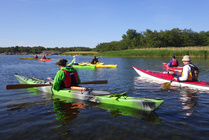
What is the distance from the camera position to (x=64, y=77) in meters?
6.24

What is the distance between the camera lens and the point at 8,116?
5023 mm

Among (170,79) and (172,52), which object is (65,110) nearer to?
(170,79)

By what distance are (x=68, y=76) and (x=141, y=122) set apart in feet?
10.9

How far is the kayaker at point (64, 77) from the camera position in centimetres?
614

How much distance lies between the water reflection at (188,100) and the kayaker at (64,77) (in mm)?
4302

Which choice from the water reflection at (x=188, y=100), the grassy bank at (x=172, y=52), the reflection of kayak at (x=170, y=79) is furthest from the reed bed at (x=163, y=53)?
the water reflection at (x=188, y=100)

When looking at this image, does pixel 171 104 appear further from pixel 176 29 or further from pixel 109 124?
pixel 176 29

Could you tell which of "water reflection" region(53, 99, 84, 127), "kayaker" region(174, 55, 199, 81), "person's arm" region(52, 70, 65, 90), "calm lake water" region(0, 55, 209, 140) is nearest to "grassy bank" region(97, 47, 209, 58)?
"kayaker" region(174, 55, 199, 81)

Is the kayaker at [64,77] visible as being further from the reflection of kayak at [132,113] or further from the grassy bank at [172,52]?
the grassy bank at [172,52]

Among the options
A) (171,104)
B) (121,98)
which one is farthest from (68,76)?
(171,104)

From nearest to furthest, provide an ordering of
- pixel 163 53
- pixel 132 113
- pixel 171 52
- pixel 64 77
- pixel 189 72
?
pixel 132 113, pixel 64 77, pixel 189 72, pixel 171 52, pixel 163 53

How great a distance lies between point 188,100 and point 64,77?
204 inches

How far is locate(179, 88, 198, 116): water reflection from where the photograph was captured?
5.38 metres

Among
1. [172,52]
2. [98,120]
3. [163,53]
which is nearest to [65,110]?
A: [98,120]
